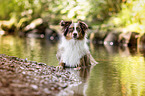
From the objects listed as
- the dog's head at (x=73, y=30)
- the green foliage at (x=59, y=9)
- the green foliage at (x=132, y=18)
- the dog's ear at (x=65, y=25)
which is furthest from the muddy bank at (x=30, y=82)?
the green foliage at (x=132, y=18)

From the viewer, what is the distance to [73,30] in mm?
8867

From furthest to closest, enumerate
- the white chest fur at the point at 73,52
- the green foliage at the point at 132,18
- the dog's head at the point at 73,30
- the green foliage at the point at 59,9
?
1. the green foliage at the point at 132,18
2. the green foliage at the point at 59,9
3. the white chest fur at the point at 73,52
4. the dog's head at the point at 73,30

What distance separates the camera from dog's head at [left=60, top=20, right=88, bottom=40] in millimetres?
8852

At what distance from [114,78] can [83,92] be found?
2007mm

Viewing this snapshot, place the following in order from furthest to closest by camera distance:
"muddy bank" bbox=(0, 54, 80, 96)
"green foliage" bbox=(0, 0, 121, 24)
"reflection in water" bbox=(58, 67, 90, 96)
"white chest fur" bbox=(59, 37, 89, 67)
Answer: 1. "green foliage" bbox=(0, 0, 121, 24)
2. "white chest fur" bbox=(59, 37, 89, 67)
3. "reflection in water" bbox=(58, 67, 90, 96)
4. "muddy bank" bbox=(0, 54, 80, 96)

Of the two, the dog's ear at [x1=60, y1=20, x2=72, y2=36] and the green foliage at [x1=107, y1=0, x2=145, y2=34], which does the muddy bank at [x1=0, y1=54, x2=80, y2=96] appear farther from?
the green foliage at [x1=107, y1=0, x2=145, y2=34]

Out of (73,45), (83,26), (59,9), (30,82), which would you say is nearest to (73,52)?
(73,45)

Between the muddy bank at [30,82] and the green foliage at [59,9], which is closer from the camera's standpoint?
the muddy bank at [30,82]

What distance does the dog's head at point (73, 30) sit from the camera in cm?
885

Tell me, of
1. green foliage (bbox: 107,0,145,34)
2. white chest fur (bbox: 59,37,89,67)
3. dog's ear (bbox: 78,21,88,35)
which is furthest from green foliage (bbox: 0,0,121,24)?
white chest fur (bbox: 59,37,89,67)

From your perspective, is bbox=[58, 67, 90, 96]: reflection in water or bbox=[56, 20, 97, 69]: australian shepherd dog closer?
bbox=[58, 67, 90, 96]: reflection in water

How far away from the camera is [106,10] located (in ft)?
89.0

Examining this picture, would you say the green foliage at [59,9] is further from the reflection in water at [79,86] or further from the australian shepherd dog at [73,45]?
the reflection in water at [79,86]

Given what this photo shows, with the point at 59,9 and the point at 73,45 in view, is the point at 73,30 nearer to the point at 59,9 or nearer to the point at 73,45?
the point at 73,45
